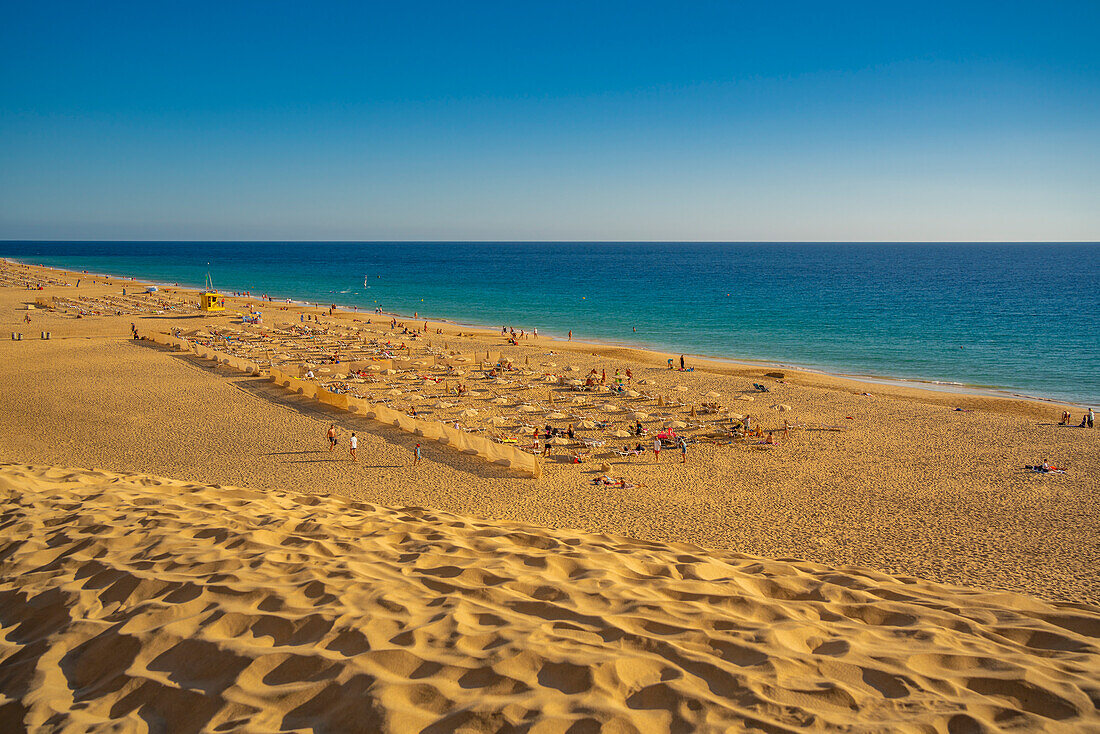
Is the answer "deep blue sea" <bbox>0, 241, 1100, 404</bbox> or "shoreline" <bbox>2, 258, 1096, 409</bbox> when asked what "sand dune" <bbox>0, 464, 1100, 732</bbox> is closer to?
"shoreline" <bbox>2, 258, 1096, 409</bbox>

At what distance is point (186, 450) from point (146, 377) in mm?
12310

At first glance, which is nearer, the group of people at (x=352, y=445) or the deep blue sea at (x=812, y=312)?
the group of people at (x=352, y=445)

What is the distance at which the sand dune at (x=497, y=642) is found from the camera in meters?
3.51

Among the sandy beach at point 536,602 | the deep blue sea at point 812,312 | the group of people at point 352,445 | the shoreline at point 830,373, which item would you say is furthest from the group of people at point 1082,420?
the group of people at point 352,445

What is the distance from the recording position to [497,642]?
4.25m

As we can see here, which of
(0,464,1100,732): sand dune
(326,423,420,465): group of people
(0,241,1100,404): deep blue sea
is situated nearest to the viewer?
(0,464,1100,732): sand dune

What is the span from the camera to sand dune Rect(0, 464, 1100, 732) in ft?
11.5

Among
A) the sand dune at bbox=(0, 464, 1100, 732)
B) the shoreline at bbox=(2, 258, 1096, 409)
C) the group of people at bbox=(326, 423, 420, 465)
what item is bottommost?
the group of people at bbox=(326, 423, 420, 465)

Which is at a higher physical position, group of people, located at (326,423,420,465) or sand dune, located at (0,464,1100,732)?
sand dune, located at (0,464,1100,732)

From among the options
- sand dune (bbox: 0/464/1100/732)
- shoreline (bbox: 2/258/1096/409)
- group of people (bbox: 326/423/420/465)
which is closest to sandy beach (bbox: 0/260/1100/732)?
sand dune (bbox: 0/464/1100/732)

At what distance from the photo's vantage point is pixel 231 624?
4.50m

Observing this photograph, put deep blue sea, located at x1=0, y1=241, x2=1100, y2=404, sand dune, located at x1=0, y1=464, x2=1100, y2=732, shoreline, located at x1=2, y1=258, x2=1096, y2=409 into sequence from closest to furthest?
sand dune, located at x1=0, y1=464, x2=1100, y2=732
shoreline, located at x1=2, y1=258, x2=1096, y2=409
deep blue sea, located at x1=0, y1=241, x2=1100, y2=404

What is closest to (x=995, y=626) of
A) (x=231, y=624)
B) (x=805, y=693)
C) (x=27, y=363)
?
(x=805, y=693)

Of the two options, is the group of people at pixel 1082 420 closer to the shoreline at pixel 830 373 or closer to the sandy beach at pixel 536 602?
the shoreline at pixel 830 373
